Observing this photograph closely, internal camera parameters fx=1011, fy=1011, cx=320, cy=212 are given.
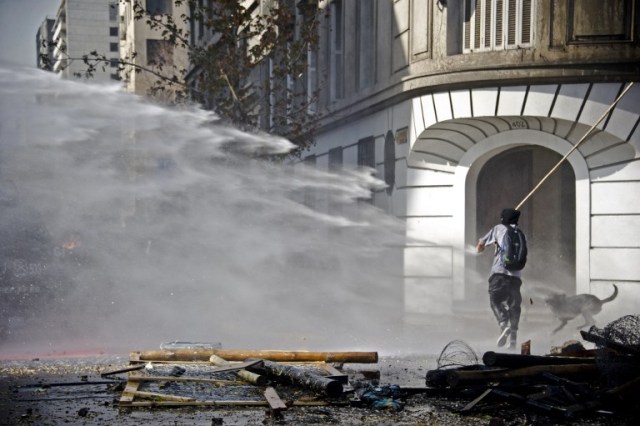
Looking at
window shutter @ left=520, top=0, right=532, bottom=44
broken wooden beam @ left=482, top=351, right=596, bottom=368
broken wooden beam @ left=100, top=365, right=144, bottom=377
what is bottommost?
broken wooden beam @ left=100, top=365, right=144, bottom=377

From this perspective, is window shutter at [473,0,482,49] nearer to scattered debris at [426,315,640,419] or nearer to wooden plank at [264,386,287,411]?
scattered debris at [426,315,640,419]

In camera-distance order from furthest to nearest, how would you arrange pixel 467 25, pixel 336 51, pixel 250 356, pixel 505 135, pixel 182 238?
1. pixel 336 51
2. pixel 182 238
3. pixel 505 135
4. pixel 467 25
5. pixel 250 356

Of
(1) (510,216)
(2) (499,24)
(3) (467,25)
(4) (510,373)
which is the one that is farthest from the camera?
(3) (467,25)

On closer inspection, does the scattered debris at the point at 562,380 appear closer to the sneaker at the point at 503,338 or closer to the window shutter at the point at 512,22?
the sneaker at the point at 503,338

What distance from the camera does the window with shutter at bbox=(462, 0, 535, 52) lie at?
17.2 meters

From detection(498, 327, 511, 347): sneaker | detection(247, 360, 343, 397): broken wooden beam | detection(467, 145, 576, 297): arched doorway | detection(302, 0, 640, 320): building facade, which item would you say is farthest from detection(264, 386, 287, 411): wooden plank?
detection(467, 145, 576, 297): arched doorway

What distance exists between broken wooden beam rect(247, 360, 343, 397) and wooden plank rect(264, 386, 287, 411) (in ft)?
1.33

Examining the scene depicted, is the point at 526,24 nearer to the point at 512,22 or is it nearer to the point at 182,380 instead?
the point at 512,22

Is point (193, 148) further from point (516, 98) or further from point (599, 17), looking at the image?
point (599, 17)

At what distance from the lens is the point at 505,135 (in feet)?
59.7

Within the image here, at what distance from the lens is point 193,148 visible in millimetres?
A: 20922

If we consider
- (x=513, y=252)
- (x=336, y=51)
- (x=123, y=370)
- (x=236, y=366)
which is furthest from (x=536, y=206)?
(x=123, y=370)

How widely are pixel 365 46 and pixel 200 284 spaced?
245 inches

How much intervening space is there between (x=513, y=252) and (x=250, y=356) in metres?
4.91
